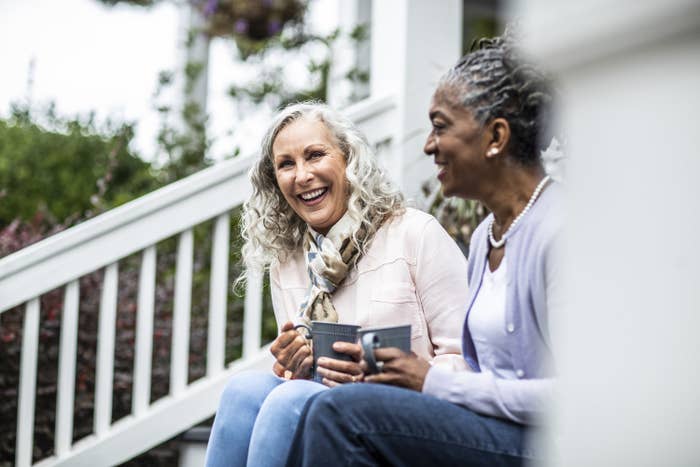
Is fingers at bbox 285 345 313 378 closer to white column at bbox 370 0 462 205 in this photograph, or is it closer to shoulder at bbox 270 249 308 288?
shoulder at bbox 270 249 308 288

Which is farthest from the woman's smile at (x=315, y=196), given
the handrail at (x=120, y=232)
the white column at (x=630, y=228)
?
the white column at (x=630, y=228)

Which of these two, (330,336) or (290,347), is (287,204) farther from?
(330,336)

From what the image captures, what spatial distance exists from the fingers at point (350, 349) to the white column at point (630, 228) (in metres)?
0.91

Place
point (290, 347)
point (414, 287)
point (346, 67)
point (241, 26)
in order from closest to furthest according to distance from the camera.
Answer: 1. point (290, 347)
2. point (414, 287)
3. point (346, 67)
4. point (241, 26)

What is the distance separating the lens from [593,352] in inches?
30.4

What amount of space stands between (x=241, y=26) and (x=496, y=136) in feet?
13.3

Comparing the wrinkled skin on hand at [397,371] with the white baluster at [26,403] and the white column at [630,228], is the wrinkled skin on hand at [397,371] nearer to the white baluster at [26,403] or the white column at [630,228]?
the white column at [630,228]

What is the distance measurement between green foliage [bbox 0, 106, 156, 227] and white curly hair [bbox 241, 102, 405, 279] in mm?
2449

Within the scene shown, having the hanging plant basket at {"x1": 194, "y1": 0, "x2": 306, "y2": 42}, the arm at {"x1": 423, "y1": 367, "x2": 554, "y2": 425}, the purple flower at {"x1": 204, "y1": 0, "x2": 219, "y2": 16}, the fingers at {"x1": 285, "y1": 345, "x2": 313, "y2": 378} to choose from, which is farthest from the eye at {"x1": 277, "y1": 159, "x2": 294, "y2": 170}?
the purple flower at {"x1": 204, "y1": 0, "x2": 219, "y2": 16}

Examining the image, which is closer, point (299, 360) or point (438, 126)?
point (438, 126)

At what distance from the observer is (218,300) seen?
9.68 feet

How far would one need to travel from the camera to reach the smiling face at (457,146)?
5.14 ft

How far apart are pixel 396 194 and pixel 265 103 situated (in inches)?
113

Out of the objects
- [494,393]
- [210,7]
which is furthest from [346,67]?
[494,393]
